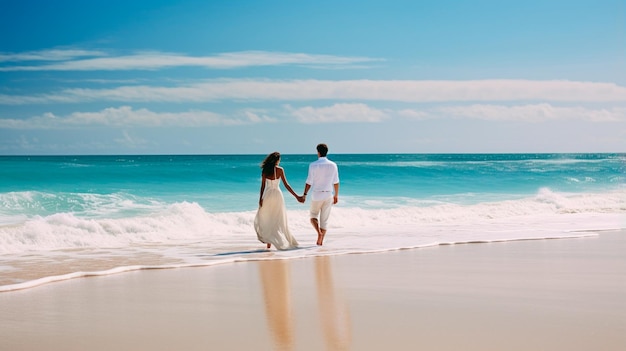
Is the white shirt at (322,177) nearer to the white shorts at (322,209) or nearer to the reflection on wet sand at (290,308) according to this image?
the white shorts at (322,209)

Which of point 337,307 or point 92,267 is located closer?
point 337,307

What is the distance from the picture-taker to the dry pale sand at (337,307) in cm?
510

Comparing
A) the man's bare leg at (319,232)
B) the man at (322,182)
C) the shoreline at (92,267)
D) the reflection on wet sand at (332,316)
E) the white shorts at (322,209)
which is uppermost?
the man at (322,182)

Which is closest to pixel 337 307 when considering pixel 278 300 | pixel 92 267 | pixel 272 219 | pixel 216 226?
pixel 278 300

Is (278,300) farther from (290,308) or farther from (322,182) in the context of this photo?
(322,182)

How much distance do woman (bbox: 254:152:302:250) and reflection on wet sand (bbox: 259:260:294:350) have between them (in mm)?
1268

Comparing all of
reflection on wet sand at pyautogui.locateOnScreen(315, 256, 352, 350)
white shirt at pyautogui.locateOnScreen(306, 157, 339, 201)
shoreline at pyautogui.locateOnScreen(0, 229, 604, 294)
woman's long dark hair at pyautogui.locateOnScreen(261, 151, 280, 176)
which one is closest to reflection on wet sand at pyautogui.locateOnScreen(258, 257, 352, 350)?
reflection on wet sand at pyautogui.locateOnScreen(315, 256, 352, 350)

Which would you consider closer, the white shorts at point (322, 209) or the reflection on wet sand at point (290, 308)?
the reflection on wet sand at point (290, 308)

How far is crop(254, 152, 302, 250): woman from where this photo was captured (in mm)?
10828

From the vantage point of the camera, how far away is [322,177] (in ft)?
37.4

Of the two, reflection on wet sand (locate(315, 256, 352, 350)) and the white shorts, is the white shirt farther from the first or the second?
reflection on wet sand (locate(315, 256, 352, 350))

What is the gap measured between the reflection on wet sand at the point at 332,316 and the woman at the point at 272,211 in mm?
2619

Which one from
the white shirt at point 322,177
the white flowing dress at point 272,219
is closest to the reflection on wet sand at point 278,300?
the white flowing dress at point 272,219

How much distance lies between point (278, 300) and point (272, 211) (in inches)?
167
